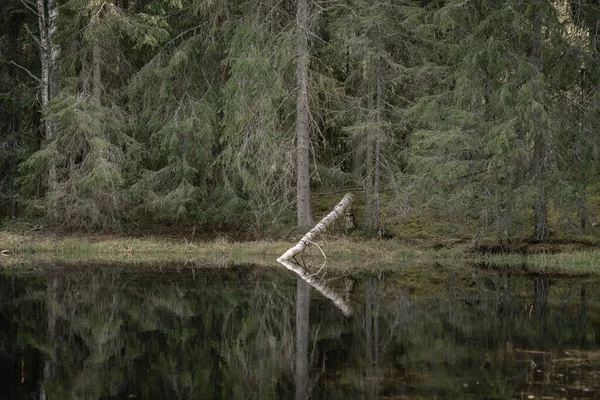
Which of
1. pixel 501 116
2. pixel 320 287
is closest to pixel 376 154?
pixel 501 116

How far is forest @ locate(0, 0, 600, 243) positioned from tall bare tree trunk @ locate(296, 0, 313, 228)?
0.14ft

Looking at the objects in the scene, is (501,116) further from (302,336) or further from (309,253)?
(302,336)

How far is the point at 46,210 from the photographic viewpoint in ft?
76.5

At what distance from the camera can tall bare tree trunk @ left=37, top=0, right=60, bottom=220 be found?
2292cm

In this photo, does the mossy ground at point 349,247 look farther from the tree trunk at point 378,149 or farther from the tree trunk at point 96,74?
the tree trunk at point 96,74

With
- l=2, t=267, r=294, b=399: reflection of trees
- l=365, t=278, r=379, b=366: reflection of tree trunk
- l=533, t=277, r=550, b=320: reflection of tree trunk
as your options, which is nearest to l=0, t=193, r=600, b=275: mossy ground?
l=533, t=277, r=550, b=320: reflection of tree trunk

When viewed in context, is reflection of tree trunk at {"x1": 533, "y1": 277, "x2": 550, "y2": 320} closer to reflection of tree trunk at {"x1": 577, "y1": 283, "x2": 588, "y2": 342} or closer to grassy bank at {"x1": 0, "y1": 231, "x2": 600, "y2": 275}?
reflection of tree trunk at {"x1": 577, "y1": 283, "x2": 588, "y2": 342}

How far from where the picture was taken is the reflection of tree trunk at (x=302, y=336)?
25.2 ft

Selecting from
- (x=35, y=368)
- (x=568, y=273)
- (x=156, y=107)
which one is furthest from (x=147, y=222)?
(x=35, y=368)

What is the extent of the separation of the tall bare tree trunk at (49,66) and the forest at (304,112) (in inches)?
2.5

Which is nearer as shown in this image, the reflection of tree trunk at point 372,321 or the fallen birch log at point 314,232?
the reflection of tree trunk at point 372,321

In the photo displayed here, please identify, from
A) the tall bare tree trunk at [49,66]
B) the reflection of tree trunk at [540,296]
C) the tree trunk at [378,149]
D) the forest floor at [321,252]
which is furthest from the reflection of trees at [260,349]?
the tall bare tree trunk at [49,66]

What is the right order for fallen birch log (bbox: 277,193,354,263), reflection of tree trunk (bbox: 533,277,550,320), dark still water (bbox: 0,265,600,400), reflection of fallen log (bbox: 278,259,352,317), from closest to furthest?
1. dark still water (bbox: 0,265,600,400)
2. reflection of tree trunk (bbox: 533,277,550,320)
3. reflection of fallen log (bbox: 278,259,352,317)
4. fallen birch log (bbox: 277,193,354,263)

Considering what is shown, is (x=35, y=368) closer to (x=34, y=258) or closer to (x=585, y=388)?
(x=585, y=388)
